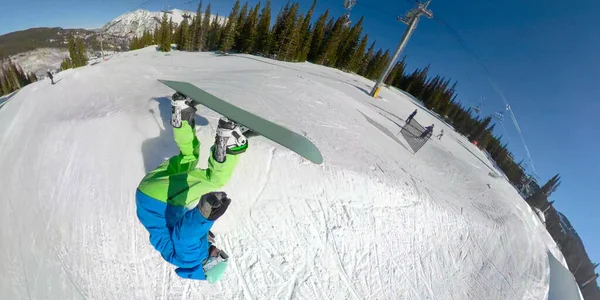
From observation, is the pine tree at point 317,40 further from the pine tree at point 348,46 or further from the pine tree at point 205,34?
the pine tree at point 205,34

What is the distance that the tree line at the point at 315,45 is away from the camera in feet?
111

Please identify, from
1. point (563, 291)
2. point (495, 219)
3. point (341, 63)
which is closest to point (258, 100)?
point (495, 219)

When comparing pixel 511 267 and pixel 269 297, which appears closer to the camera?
pixel 269 297

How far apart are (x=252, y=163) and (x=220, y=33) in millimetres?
37936

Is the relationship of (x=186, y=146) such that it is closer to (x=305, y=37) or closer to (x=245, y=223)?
(x=245, y=223)

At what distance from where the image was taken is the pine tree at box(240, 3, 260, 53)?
34.1 m

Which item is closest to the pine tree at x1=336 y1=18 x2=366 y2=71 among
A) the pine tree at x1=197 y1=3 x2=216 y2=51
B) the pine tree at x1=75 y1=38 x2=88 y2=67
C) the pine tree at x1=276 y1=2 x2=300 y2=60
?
the pine tree at x1=276 y1=2 x2=300 y2=60

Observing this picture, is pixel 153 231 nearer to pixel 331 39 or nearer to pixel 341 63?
pixel 331 39

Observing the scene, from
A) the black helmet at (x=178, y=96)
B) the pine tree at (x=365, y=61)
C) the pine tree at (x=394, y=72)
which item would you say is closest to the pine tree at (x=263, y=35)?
the pine tree at (x=365, y=61)

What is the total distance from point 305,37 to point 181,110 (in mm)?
34569

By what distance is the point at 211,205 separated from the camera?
2902mm

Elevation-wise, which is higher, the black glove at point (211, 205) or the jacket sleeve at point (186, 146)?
the black glove at point (211, 205)

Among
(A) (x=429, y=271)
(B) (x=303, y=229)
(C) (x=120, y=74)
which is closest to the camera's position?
(B) (x=303, y=229)

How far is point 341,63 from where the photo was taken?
132 ft
